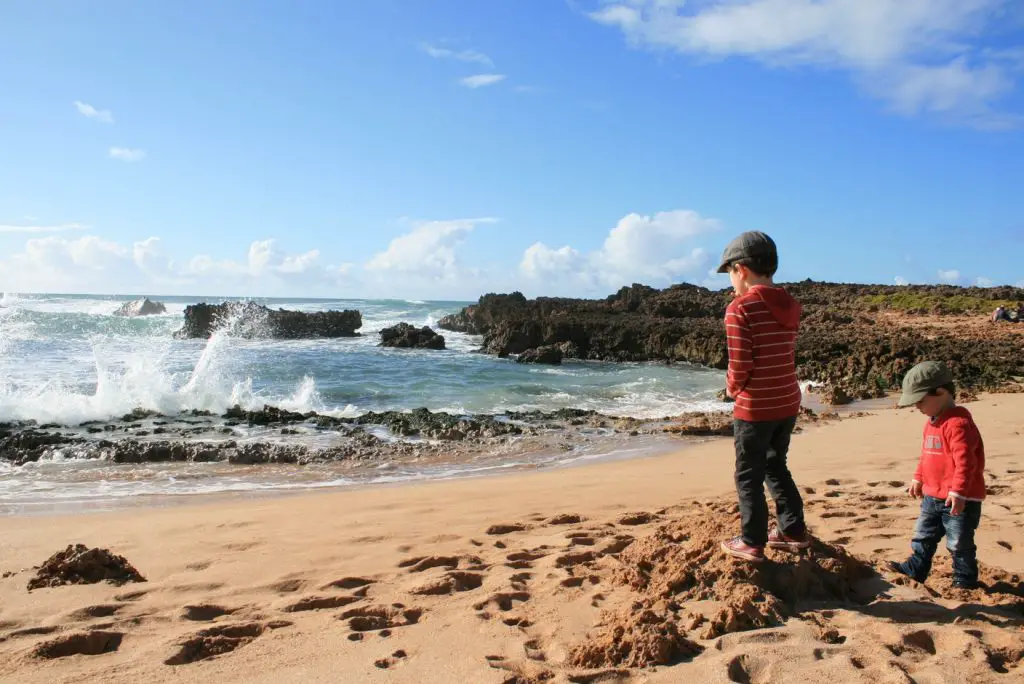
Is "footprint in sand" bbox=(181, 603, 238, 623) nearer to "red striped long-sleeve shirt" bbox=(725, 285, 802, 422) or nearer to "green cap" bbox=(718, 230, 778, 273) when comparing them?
"red striped long-sleeve shirt" bbox=(725, 285, 802, 422)

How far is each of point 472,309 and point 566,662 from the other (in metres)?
36.9

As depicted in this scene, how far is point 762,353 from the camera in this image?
3205mm

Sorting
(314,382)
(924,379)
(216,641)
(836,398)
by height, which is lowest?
(314,382)

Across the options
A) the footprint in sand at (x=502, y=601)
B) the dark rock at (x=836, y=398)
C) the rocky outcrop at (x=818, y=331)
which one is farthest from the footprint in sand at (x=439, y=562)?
the rocky outcrop at (x=818, y=331)

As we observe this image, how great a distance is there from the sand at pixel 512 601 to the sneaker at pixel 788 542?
0.22 ft

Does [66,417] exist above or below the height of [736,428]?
below

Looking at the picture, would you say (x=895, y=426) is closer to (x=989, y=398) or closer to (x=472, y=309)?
(x=989, y=398)

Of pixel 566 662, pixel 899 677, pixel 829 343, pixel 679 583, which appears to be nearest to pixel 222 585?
pixel 566 662

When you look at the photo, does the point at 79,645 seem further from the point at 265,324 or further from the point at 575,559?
the point at 265,324

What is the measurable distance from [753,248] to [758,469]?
109 cm

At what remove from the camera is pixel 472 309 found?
3925 cm

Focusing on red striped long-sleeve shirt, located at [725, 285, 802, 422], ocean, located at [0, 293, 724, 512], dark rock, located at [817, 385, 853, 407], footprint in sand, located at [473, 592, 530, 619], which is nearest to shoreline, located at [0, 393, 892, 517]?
ocean, located at [0, 293, 724, 512]

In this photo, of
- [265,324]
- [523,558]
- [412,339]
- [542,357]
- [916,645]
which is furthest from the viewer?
[265,324]

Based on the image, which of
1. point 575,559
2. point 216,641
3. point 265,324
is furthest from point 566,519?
point 265,324
